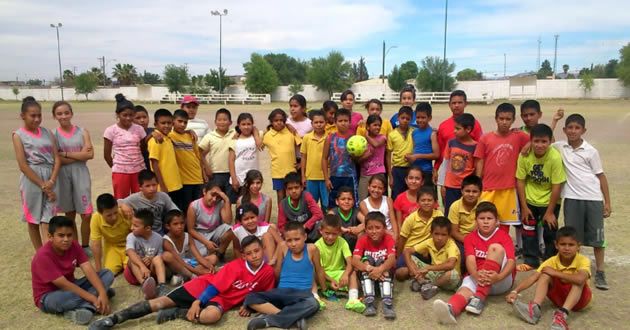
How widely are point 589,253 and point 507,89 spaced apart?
48602 mm

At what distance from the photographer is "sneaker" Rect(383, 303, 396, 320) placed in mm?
3928

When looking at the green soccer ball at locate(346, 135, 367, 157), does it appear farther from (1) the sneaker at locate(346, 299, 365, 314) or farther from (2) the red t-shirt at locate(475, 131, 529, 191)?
(1) the sneaker at locate(346, 299, 365, 314)

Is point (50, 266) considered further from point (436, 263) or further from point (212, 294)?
point (436, 263)

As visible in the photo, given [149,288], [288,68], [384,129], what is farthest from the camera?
[288,68]

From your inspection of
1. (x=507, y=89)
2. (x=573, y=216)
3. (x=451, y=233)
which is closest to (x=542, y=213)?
(x=573, y=216)

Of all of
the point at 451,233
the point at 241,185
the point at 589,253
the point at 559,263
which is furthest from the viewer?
the point at 241,185

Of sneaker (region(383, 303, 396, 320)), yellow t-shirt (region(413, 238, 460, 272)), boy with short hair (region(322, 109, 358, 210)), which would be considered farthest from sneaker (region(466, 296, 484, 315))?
boy with short hair (region(322, 109, 358, 210))

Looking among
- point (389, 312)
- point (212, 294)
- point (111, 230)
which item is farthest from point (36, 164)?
point (389, 312)

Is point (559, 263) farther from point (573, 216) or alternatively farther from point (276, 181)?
point (276, 181)

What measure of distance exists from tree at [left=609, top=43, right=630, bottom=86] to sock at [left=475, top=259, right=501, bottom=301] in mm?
54215

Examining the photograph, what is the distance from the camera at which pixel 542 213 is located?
491cm

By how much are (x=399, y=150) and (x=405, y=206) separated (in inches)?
39.7

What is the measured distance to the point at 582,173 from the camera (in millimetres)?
4699

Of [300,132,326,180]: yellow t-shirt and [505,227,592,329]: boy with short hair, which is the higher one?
[300,132,326,180]: yellow t-shirt
